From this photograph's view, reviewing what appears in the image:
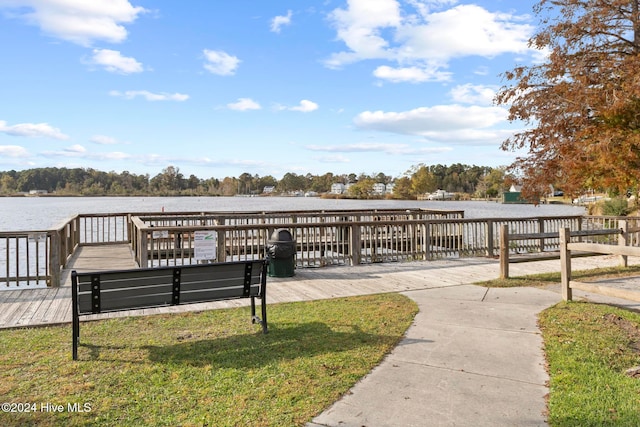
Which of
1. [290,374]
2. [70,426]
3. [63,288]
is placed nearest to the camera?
[70,426]

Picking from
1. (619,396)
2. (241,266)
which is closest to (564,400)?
(619,396)

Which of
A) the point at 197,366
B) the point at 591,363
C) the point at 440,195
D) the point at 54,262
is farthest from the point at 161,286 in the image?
the point at 440,195

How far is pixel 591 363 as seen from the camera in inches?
161

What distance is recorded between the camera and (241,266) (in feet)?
16.6

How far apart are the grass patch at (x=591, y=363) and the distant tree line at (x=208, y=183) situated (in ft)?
270

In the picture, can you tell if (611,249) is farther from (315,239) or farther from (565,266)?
(315,239)

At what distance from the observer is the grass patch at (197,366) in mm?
3176

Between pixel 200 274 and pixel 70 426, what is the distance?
2101 millimetres

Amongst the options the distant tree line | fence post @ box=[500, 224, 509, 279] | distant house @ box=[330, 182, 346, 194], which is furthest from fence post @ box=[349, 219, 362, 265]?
distant house @ box=[330, 182, 346, 194]

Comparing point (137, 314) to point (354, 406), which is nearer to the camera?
point (354, 406)

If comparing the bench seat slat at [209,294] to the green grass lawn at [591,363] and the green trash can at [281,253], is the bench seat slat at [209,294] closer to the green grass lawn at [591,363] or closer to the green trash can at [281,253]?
the green grass lawn at [591,363]

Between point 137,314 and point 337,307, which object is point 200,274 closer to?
point 137,314

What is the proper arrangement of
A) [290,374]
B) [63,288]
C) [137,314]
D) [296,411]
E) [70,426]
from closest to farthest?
[70,426] → [296,411] → [290,374] → [137,314] → [63,288]

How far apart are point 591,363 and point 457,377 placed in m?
1.33
